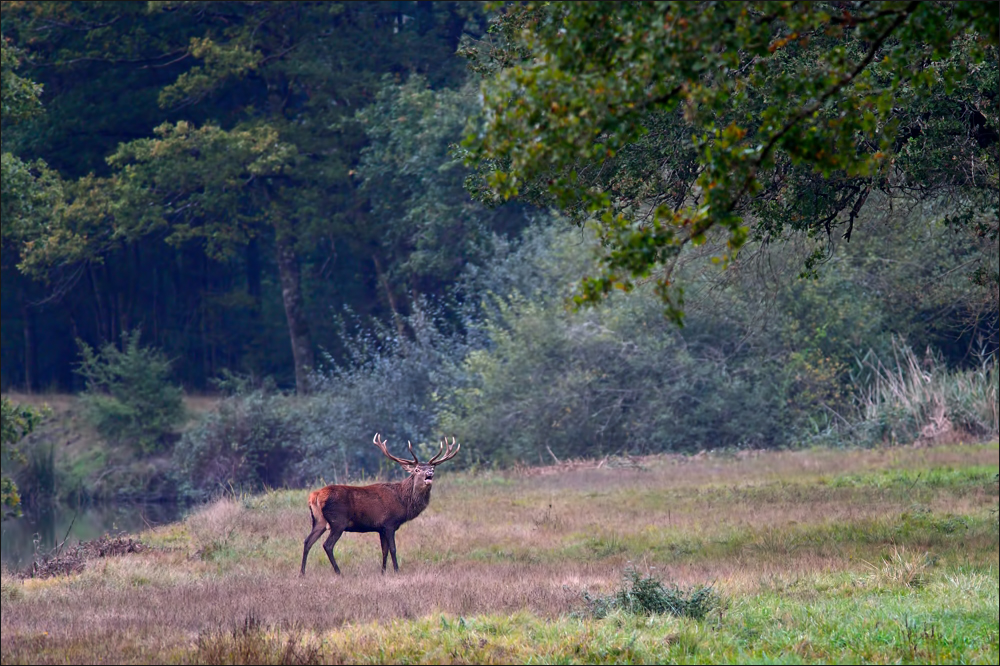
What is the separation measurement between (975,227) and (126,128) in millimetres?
30620

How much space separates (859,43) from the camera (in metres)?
10.6

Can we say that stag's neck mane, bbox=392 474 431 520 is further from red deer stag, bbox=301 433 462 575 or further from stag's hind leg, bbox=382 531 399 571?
stag's hind leg, bbox=382 531 399 571

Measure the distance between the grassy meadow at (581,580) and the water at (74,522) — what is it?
519cm

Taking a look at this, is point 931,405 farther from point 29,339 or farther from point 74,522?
point 29,339

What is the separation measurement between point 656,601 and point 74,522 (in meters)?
16.1

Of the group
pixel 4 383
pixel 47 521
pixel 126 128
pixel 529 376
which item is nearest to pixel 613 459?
pixel 529 376

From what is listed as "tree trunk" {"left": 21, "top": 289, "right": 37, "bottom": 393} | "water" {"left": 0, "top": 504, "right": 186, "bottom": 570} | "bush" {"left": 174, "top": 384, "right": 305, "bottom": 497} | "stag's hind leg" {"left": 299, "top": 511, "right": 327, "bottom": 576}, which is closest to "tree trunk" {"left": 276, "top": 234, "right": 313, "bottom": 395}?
"bush" {"left": 174, "top": 384, "right": 305, "bottom": 497}

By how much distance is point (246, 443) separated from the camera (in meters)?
31.0

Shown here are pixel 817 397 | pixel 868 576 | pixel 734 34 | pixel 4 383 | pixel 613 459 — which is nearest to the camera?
pixel 734 34

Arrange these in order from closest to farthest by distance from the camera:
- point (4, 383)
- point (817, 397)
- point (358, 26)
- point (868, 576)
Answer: point (868, 576) < point (817, 397) < point (358, 26) < point (4, 383)

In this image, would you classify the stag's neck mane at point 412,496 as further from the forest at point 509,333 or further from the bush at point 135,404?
the bush at point 135,404

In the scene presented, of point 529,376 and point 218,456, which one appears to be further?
point 218,456

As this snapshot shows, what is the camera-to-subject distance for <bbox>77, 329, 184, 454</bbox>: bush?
3250 cm

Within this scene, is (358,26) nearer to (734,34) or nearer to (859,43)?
(859,43)
